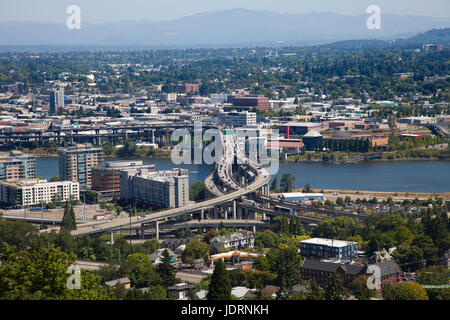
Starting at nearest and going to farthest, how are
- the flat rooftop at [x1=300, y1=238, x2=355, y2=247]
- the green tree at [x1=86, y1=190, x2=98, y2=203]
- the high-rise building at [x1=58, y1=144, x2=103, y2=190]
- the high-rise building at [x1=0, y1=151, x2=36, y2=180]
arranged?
the flat rooftop at [x1=300, y1=238, x2=355, y2=247], the green tree at [x1=86, y1=190, x2=98, y2=203], the high-rise building at [x1=0, y1=151, x2=36, y2=180], the high-rise building at [x1=58, y1=144, x2=103, y2=190]

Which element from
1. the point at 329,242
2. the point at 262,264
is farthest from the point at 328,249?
the point at 262,264

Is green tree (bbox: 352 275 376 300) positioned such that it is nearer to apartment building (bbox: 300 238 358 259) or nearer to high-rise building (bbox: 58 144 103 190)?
apartment building (bbox: 300 238 358 259)

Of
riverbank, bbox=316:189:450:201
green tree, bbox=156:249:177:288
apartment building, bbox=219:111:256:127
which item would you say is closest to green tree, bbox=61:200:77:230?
green tree, bbox=156:249:177:288

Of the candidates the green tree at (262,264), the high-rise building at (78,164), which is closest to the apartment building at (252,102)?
the high-rise building at (78,164)

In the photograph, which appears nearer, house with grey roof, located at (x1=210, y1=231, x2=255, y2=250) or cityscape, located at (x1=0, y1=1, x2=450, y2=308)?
cityscape, located at (x1=0, y1=1, x2=450, y2=308)

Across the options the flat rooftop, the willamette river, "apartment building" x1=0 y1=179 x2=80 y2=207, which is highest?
the flat rooftop
